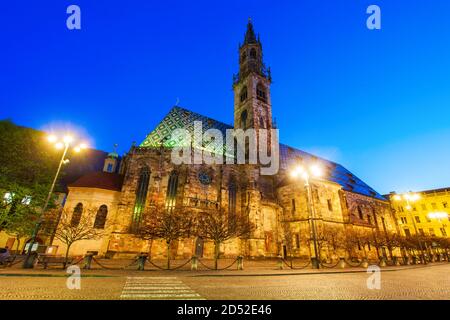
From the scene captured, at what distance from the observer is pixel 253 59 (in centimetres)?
4219

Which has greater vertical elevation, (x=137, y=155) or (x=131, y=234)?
(x=137, y=155)

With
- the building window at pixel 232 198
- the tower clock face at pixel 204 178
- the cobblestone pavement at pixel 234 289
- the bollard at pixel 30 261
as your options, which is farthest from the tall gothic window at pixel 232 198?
the bollard at pixel 30 261

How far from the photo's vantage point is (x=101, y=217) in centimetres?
2405

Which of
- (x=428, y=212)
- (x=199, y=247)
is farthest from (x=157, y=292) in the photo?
(x=428, y=212)

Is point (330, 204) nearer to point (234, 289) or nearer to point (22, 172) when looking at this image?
point (234, 289)

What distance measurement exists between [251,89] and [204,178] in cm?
1972

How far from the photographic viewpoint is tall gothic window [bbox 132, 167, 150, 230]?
2366cm

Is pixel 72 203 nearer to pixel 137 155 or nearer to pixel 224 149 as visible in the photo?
pixel 137 155

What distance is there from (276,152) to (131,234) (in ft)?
83.1

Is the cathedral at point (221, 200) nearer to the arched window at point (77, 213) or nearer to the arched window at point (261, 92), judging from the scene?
the arched window at point (77, 213)

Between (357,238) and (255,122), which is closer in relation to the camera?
(357,238)

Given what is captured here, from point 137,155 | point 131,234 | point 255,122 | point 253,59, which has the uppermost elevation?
point 253,59

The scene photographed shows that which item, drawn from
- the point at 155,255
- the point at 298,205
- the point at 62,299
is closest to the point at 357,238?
the point at 298,205

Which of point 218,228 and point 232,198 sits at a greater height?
point 232,198
